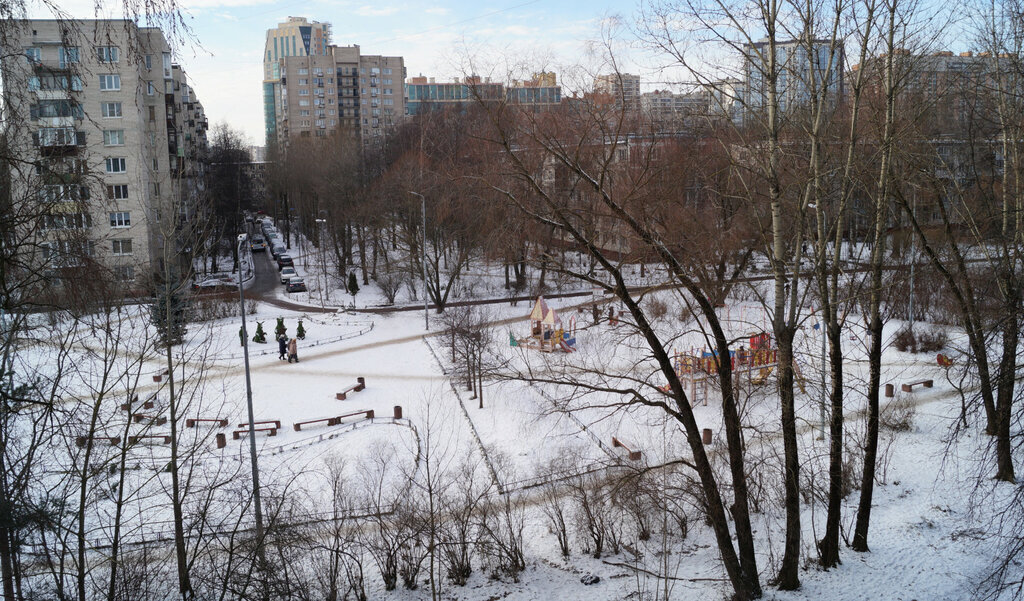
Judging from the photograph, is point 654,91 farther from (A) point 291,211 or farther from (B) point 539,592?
(A) point 291,211

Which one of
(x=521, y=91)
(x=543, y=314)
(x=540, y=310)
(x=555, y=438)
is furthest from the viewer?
(x=540, y=310)

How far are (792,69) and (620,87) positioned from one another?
8.42ft

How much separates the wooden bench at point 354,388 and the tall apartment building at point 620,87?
15819 mm

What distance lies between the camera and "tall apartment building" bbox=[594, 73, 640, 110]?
8047 millimetres

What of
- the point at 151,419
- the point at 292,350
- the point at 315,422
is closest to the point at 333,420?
the point at 315,422

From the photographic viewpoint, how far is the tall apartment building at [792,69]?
29.6ft

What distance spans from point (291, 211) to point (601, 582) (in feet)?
233

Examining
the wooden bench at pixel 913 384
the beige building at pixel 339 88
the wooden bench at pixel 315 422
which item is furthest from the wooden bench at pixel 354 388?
the beige building at pixel 339 88

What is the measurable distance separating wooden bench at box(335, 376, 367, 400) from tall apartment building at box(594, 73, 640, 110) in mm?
15819

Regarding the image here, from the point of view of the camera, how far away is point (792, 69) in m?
9.05

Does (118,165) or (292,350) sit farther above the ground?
(118,165)

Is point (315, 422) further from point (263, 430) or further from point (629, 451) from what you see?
point (629, 451)

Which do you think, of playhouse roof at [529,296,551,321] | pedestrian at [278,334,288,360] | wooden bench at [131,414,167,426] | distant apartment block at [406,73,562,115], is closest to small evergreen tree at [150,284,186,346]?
wooden bench at [131,414,167,426]

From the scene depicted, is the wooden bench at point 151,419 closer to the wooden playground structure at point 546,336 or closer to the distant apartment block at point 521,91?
the distant apartment block at point 521,91
